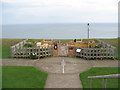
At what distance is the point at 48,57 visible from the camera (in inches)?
674

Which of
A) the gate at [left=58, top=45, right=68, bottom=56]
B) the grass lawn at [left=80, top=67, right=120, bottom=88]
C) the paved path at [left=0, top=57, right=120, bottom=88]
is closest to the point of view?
the grass lawn at [left=80, top=67, right=120, bottom=88]

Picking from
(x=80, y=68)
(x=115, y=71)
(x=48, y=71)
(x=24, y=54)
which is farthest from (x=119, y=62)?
(x=24, y=54)

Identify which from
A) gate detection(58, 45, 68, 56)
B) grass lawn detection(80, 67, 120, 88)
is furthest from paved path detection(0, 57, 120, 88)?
gate detection(58, 45, 68, 56)

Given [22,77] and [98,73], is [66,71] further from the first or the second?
[22,77]

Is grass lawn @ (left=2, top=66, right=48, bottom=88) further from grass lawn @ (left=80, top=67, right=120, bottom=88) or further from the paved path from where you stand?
grass lawn @ (left=80, top=67, right=120, bottom=88)

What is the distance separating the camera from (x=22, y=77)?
11.0 m

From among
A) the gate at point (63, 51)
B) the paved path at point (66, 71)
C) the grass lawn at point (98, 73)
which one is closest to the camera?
the grass lawn at point (98, 73)

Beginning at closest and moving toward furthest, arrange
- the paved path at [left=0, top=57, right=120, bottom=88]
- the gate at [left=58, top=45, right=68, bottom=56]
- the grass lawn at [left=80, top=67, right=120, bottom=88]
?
1. the grass lawn at [left=80, top=67, right=120, bottom=88]
2. the paved path at [left=0, top=57, right=120, bottom=88]
3. the gate at [left=58, top=45, right=68, bottom=56]

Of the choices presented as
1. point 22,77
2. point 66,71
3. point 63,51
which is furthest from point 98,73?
point 63,51

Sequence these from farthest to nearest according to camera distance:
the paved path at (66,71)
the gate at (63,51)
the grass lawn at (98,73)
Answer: the gate at (63,51)
the paved path at (66,71)
the grass lawn at (98,73)

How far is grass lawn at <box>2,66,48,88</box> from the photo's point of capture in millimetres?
9802

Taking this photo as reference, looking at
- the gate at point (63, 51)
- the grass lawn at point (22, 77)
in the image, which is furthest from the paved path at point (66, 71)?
the gate at point (63, 51)

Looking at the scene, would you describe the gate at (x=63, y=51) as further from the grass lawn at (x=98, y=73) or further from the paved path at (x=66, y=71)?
the grass lawn at (x=98, y=73)

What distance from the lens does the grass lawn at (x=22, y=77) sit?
9802 millimetres
